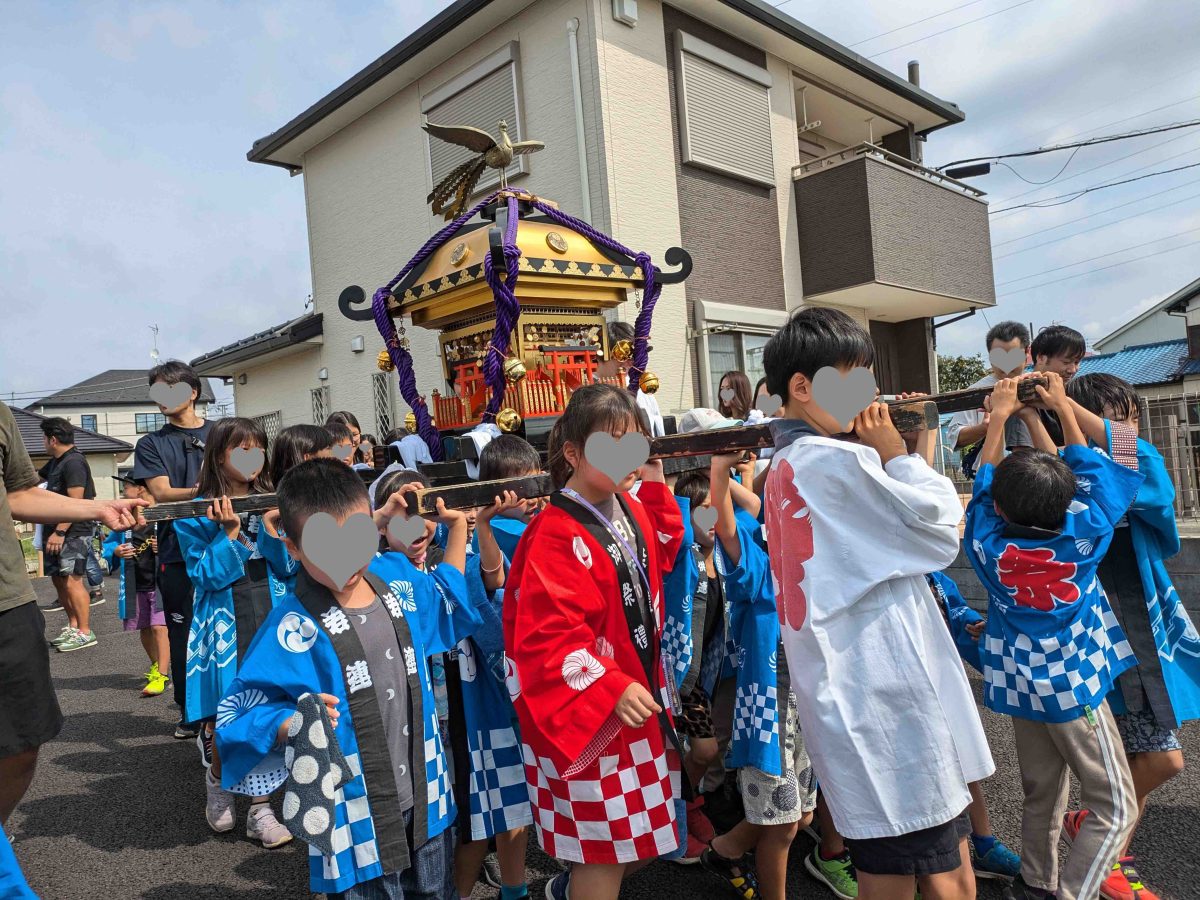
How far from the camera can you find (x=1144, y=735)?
254 centimetres

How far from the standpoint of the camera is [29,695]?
8.47ft

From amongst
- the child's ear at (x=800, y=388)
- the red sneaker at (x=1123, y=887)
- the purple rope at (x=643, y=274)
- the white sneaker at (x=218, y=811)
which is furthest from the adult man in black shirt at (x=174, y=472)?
the red sneaker at (x=1123, y=887)

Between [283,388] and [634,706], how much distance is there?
13309mm

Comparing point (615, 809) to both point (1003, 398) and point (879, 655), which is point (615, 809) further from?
point (1003, 398)

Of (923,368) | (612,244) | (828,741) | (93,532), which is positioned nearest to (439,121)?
(93,532)

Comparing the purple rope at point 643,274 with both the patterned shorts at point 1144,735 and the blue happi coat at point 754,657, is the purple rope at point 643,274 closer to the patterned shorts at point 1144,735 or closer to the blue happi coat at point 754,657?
the blue happi coat at point 754,657

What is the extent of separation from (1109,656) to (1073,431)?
72cm

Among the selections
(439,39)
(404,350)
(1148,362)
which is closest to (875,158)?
(439,39)

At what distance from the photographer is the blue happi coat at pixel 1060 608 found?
239cm

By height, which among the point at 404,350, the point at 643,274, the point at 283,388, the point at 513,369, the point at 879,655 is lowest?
the point at 879,655

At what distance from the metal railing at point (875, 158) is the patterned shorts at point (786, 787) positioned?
30.7ft

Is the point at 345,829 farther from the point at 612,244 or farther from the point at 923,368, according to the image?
the point at 923,368

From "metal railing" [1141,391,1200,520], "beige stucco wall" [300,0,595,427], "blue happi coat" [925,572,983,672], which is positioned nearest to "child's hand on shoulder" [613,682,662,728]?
"blue happi coat" [925,572,983,672]

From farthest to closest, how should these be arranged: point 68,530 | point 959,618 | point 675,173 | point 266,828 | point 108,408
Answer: point 108,408
point 675,173
point 68,530
point 266,828
point 959,618
